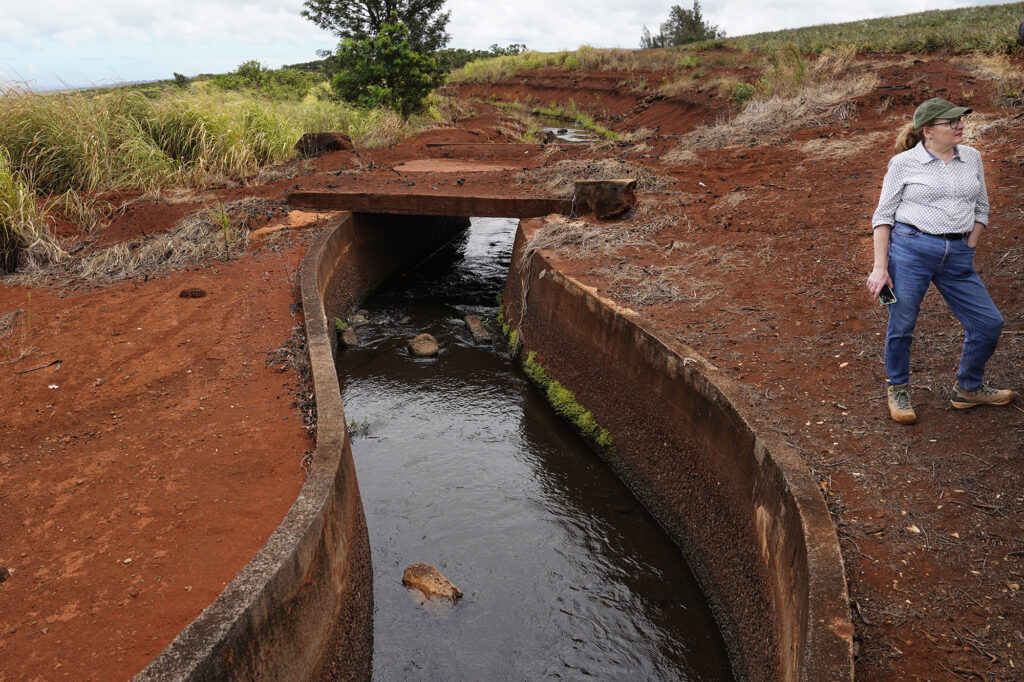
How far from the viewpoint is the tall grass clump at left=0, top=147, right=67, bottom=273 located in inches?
336

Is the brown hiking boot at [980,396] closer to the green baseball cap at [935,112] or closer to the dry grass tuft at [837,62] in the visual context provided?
Answer: the green baseball cap at [935,112]

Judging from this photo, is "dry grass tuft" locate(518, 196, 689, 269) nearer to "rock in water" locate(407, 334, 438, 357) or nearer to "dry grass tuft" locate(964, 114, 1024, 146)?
"rock in water" locate(407, 334, 438, 357)

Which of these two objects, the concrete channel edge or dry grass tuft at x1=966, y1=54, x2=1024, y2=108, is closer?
the concrete channel edge

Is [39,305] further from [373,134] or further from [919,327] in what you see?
[373,134]

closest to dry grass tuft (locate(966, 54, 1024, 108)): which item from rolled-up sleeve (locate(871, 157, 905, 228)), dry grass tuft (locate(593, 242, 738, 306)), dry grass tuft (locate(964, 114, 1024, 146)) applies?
dry grass tuft (locate(964, 114, 1024, 146))

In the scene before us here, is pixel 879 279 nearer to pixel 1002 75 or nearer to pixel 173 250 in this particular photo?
pixel 173 250

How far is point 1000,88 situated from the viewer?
35.2 feet

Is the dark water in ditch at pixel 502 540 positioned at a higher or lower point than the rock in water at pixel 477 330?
lower

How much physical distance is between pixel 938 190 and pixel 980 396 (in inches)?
50.9

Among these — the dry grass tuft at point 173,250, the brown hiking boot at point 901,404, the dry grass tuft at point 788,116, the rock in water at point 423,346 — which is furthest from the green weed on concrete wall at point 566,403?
the dry grass tuft at point 788,116

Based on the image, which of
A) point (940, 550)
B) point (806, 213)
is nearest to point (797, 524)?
point (940, 550)

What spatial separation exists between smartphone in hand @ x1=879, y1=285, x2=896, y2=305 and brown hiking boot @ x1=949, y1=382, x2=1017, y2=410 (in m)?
0.79

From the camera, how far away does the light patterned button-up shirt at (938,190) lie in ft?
12.9

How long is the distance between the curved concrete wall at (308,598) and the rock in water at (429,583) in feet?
0.91
